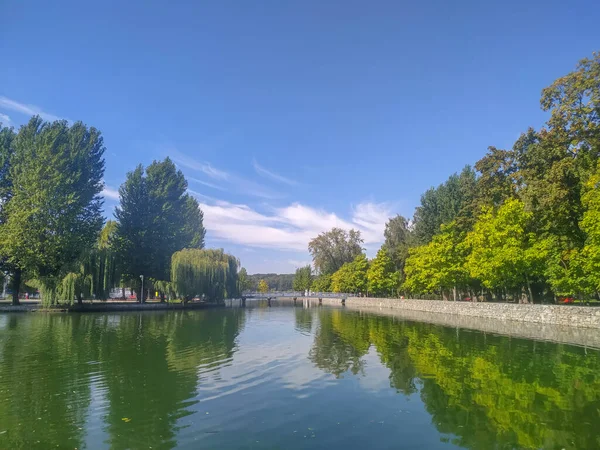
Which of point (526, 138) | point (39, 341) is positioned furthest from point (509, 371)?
point (526, 138)

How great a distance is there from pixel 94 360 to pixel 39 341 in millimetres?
6780

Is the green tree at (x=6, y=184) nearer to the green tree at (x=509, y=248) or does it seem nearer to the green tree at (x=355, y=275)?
the green tree at (x=509, y=248)

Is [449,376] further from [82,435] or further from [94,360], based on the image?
[94,360]

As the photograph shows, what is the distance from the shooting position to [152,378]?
12.7 m

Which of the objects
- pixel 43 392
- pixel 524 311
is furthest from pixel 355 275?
pixel 43 392

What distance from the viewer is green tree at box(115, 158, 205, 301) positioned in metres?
53.0

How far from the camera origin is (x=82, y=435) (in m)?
7.98

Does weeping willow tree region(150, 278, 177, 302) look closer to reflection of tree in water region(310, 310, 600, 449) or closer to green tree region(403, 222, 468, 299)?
green tree region(403, 222, 468, 299)

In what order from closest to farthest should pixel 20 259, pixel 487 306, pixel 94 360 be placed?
pixel 94 360, pixel 487 306, pixel 20 259

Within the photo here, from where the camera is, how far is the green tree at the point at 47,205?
38438 mm

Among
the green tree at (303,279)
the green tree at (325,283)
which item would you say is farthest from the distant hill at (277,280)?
the green tree at (325,283)

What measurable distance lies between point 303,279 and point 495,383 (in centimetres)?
11483

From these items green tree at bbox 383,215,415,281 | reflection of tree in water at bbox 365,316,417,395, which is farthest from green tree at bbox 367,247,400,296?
reflection of tree in water at bbox 365,316,417,395

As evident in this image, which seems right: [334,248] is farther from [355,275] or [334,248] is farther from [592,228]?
[592,228]
